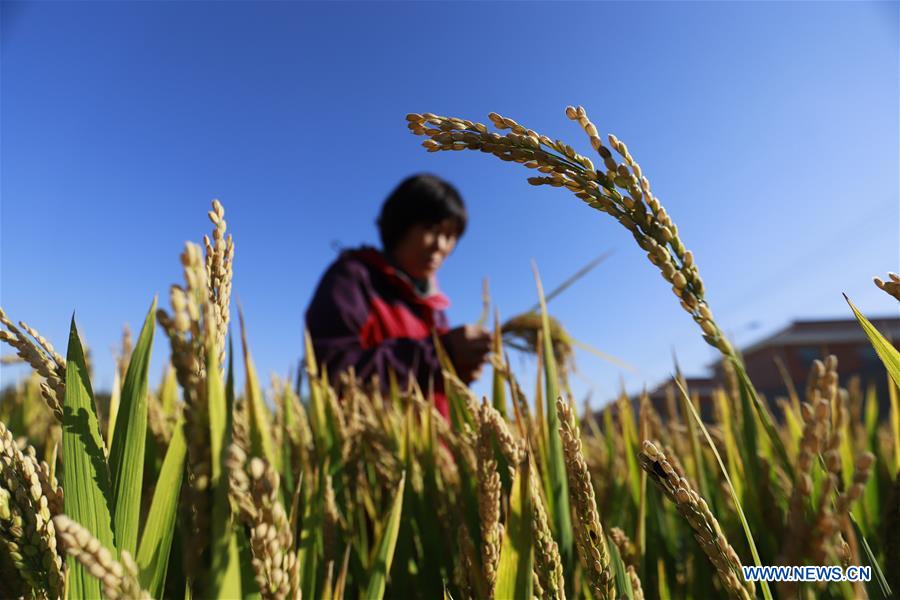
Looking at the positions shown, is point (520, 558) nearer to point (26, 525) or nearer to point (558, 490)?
point (558, 490)

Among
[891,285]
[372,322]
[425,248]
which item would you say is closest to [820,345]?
[425,248]

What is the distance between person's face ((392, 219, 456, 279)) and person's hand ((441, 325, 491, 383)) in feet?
2.74

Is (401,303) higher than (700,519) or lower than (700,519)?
higher

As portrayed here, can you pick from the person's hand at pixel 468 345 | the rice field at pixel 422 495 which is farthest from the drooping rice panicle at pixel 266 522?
the person's hand at pixel 468 345

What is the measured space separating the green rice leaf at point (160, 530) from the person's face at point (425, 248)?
101 inches

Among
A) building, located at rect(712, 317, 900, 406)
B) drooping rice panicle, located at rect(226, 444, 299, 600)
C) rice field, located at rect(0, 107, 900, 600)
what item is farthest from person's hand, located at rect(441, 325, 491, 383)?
building, located at rect(712, 317, 900, 406)

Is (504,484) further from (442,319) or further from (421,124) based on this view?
(442,319)

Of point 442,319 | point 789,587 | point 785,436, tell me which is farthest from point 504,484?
point 442,319

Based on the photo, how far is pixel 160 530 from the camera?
0.37m

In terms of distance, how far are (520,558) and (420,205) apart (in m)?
2.67

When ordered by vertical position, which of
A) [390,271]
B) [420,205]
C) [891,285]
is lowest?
[891,285]

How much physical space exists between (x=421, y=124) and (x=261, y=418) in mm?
344

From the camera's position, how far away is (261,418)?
525 millimetres

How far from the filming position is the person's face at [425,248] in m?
2.91
